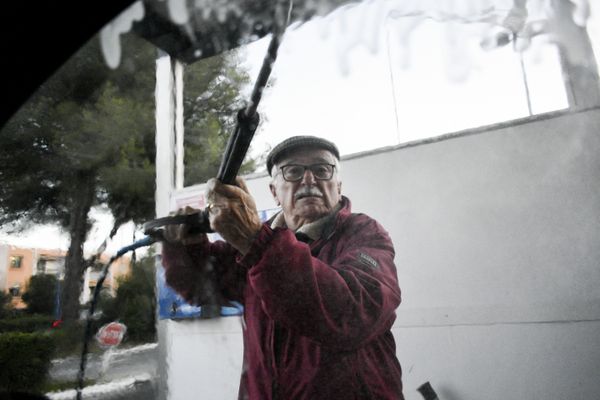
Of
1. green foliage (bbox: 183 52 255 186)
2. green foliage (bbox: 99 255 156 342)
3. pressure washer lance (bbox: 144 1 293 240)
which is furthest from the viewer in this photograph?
green foliage (bbox: 99 255 156 342)

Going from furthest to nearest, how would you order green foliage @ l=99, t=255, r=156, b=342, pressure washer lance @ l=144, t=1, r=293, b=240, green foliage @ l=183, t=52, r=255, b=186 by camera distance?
green foliage @ l=99, t=255, r=156, b=342
green foliage @ l=183, t=52, r=255, b=186
pressure washer lance @ l=144, t=1, r=293, b=240

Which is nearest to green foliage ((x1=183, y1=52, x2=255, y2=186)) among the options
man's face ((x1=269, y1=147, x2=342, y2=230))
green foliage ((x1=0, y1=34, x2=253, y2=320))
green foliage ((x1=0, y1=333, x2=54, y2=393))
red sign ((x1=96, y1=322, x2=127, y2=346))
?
green foliage ((x1=0, y1=34, x2=253, y2=320))

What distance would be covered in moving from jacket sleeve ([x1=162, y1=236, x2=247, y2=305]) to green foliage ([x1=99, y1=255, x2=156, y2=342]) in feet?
0.28

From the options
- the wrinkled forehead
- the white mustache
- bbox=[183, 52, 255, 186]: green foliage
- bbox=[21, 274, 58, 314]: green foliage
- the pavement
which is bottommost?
the pavement

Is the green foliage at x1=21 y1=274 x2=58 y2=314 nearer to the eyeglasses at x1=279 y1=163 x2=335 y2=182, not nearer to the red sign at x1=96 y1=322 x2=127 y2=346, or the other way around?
the red sign at x1=96 y1=322 x2=127 y2=346

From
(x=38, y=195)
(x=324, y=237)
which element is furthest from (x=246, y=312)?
(x=38, y=195)

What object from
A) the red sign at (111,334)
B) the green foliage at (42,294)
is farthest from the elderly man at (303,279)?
the green foliage at (42,294)

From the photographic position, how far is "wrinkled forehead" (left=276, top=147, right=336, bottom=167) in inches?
37.7

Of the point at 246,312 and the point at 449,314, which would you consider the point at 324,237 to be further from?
the point at 449,314

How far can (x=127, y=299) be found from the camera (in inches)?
42.8

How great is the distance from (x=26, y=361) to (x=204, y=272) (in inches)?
26.1

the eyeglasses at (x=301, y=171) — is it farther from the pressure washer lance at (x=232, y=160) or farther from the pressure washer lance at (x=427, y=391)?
the pressure washer lance at (x=427, y=391)

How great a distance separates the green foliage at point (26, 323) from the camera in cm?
105

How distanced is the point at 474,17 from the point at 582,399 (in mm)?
1033
